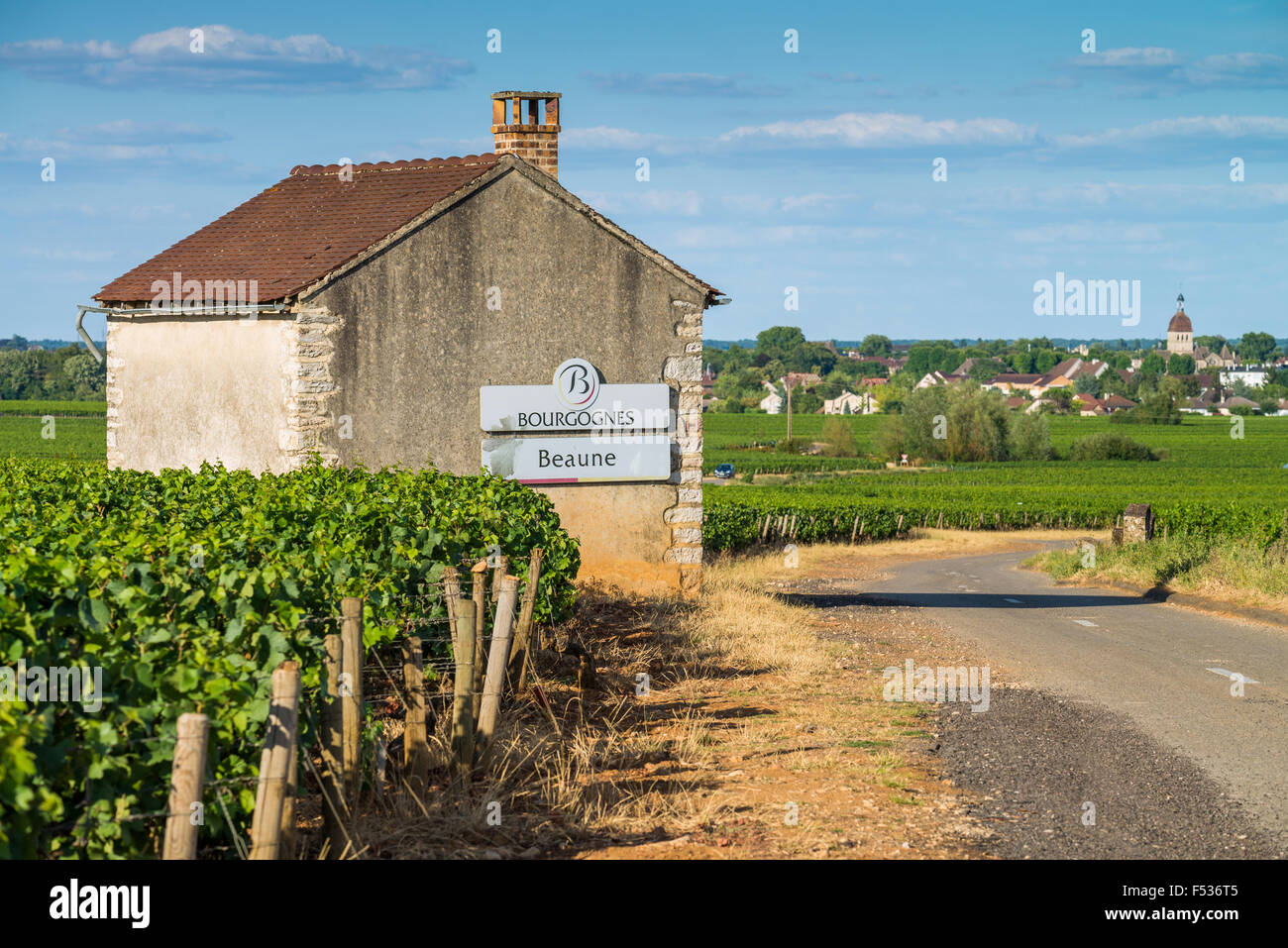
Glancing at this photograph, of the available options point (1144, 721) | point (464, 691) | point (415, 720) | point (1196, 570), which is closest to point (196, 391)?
point (464, 691)

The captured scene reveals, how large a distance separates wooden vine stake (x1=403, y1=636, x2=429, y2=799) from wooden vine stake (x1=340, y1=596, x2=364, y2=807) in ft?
2.84

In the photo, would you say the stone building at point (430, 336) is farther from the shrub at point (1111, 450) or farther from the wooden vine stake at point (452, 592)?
the shrub at point (1111, 450)

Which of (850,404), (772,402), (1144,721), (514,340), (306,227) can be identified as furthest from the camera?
(850,404)

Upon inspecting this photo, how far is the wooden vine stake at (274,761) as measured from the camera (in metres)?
5.00

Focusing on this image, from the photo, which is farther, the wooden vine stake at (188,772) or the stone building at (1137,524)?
the stone building at (1137,524)

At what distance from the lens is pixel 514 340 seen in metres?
17.2

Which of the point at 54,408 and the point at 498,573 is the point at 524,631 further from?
the point at 54,408

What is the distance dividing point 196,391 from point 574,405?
17.6 ft

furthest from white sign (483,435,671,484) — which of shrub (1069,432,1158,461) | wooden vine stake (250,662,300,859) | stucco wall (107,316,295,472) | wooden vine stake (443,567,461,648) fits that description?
shrub (1069,432,1158,461)

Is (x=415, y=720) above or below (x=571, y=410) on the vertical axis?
below

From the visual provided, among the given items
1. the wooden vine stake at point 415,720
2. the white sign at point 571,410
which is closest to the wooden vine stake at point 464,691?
the wooden vine stake at point 415,720

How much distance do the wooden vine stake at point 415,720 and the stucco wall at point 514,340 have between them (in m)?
9.47
